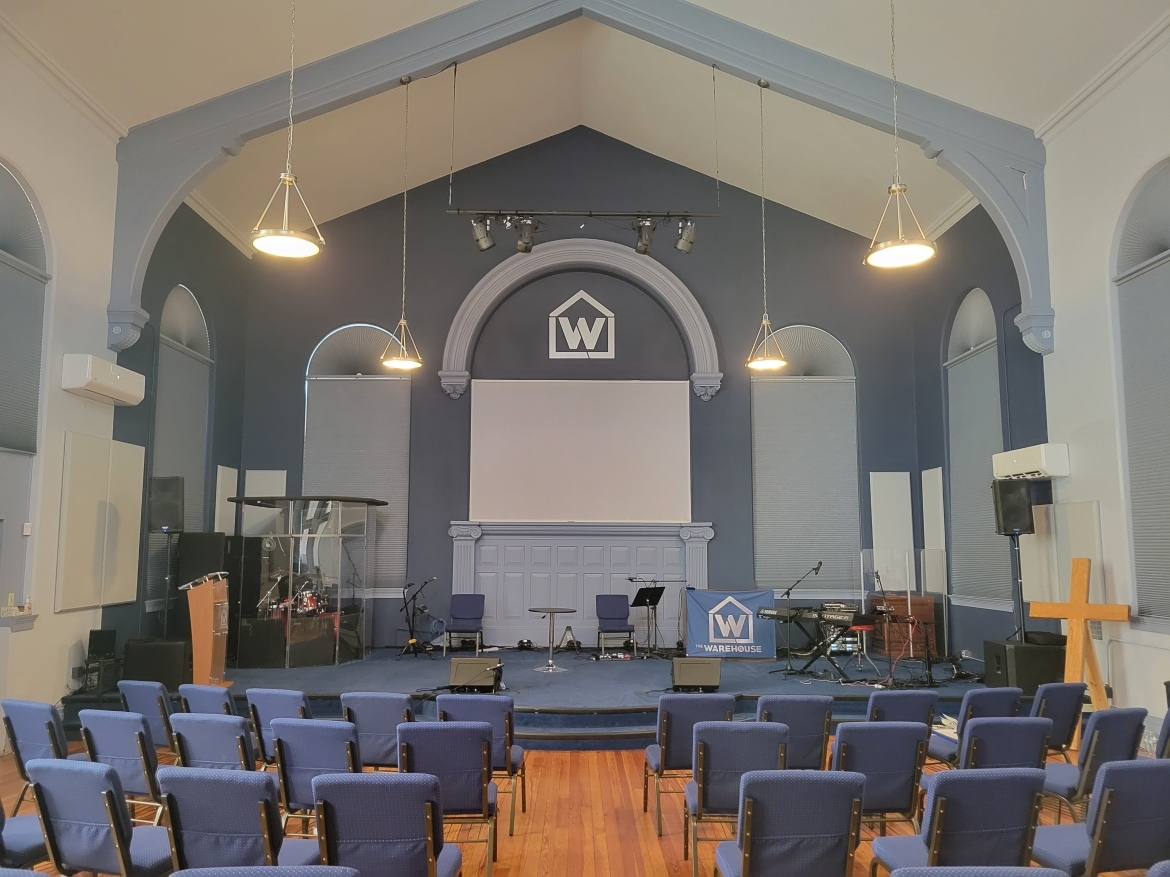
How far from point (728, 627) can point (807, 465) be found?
2989 mm

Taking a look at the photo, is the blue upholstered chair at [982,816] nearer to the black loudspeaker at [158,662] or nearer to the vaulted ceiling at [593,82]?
the vaulted ceiling at [593,82]

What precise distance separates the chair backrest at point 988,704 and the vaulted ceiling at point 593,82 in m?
5.09

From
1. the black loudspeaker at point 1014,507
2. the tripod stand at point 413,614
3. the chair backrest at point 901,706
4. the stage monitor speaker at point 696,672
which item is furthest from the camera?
the tripod stand at point 413,614

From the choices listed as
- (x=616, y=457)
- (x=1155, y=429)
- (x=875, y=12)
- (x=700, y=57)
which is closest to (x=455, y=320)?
(x=616, y=457)

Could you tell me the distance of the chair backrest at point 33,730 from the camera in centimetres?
406

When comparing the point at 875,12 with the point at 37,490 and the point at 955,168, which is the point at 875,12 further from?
the point at 37,490

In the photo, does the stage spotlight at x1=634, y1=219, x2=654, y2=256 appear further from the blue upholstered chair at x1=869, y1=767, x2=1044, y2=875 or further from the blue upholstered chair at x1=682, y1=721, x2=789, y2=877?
the blue upholstered chair at x1=869, y1=767, x2=1044, y2=875

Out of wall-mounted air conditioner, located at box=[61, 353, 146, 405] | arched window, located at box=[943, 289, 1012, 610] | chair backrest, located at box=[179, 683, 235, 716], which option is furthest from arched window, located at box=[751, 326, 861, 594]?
chair backrest, located at box=[179, 683, 235, 716]

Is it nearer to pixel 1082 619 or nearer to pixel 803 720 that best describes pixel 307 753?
pixel 803 720

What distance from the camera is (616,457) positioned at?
11445mm

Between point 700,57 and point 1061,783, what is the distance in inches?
273

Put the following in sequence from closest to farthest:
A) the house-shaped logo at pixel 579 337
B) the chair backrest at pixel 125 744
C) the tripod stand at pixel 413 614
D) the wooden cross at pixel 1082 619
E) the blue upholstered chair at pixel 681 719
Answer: the chair backrest at pixel 125 744 → the blue upholstered chair at pixel 681 719 → the wooden cross at pixel 1082 619 → the tripod stand at pixel 413 614 → the house-shaped logo at pixel 579 337

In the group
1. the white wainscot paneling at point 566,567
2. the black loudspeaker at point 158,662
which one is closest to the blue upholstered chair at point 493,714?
the black loudspeaker at point 158,662

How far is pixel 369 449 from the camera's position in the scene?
37.6 feet
